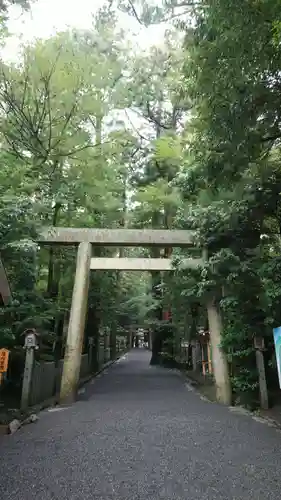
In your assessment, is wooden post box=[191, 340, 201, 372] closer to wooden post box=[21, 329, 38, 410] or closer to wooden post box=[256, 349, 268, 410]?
wooden post box=[256, 349, 268, 410]

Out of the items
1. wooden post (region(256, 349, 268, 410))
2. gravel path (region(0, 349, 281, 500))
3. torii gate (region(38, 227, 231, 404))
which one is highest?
torii gate (region(38, 227, 231, 404))

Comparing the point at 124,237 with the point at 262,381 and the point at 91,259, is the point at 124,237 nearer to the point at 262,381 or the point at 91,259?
the point at 91,259

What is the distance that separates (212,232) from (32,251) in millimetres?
3955

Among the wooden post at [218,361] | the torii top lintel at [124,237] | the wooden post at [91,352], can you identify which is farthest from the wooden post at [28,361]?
the wooden post at [91,352]

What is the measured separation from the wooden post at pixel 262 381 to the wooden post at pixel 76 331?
403cm

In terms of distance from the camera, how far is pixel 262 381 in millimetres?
7105

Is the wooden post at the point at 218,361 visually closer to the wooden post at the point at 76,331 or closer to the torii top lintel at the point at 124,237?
the torii top lintel at the point at 124,237

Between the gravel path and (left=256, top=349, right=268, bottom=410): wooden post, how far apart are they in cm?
70

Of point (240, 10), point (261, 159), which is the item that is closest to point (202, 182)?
point (261, 159)

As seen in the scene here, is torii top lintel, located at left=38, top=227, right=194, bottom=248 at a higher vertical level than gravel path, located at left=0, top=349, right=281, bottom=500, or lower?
higher

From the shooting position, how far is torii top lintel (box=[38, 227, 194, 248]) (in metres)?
8.81

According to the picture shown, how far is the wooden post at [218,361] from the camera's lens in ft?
27.0

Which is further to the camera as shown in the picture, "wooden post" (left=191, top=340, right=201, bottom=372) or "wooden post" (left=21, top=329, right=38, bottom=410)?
"wooden post" (left=191, top=340, right=201, bottom=372)

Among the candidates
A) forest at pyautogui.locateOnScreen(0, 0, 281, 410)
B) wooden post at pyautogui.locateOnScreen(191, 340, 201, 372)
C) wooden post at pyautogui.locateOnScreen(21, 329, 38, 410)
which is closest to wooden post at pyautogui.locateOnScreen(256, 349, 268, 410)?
forest at pyautogui.locateOnScreen(0, 0, 281, 410)
